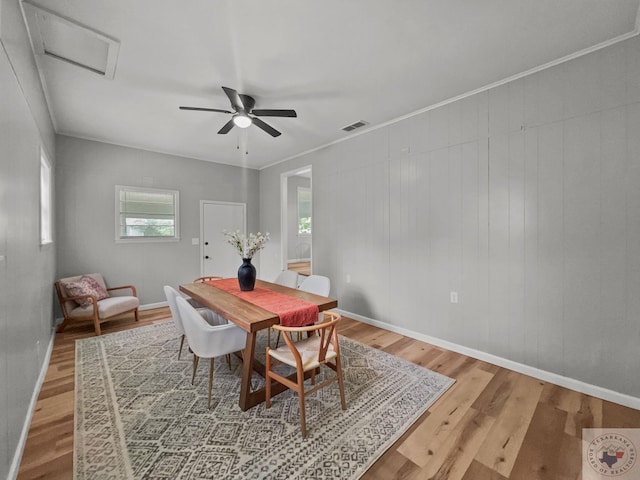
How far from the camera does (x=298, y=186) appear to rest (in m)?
7.26

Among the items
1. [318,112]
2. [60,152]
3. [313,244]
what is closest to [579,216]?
[318,112]

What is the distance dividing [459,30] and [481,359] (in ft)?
9.73

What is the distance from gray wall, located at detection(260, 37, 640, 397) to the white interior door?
10.1 feet

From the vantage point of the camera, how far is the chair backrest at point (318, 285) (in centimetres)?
301

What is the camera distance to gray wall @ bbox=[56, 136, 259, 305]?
4055mm

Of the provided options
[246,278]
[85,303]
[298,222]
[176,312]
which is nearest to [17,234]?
[176,312]

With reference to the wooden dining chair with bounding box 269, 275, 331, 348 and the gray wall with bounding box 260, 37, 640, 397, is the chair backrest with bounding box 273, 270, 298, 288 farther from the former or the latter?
the gray wall with bounding box 260, 37, 640, 397

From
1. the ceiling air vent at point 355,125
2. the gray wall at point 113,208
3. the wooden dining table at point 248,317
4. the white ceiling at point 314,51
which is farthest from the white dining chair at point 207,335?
the gray wall at point 113,208

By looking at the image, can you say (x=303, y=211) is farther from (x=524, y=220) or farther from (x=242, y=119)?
(x=524, y=220)

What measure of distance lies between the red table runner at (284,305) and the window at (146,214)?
277 centimetres

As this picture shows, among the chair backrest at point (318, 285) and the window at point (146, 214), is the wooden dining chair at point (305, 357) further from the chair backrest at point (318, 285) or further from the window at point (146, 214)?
the window at point (146, 214)

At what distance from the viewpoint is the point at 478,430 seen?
1.87 meters

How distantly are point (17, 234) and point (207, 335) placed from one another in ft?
4.38

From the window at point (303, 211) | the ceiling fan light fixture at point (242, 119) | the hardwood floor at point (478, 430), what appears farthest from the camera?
the window at point (303, 211)
